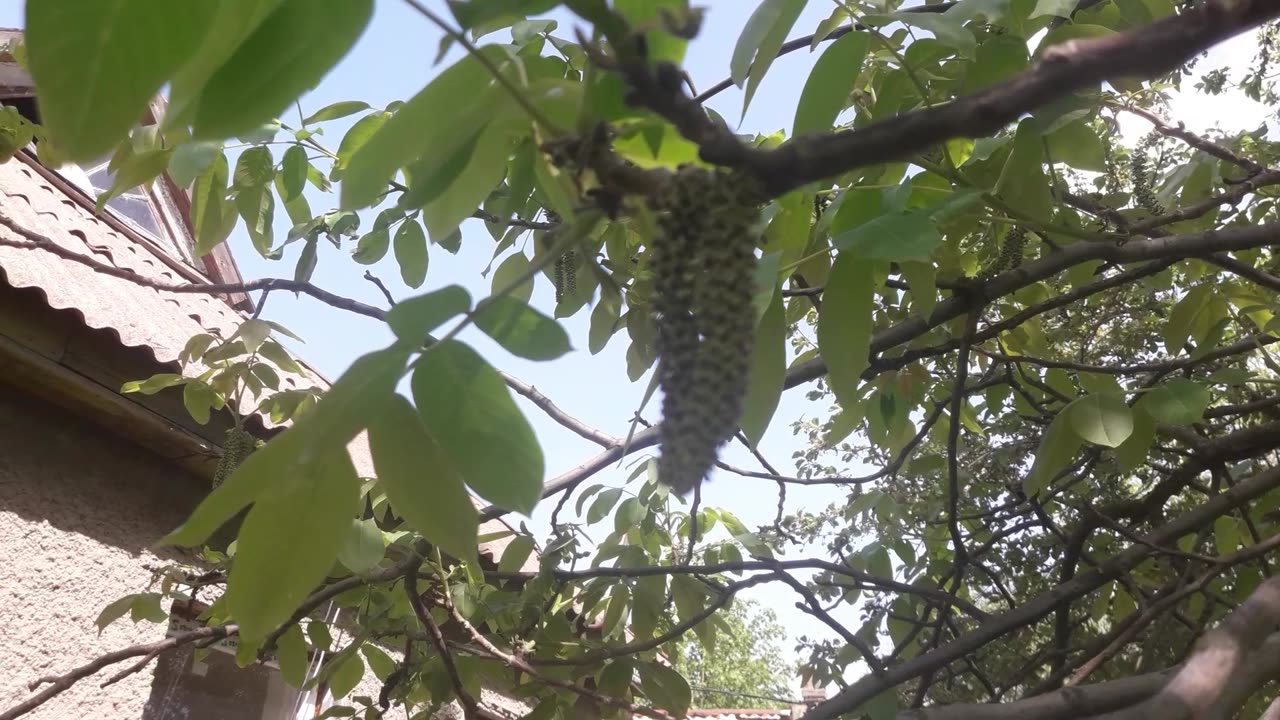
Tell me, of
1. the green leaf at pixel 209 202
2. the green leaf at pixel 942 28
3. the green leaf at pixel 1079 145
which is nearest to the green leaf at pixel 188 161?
the green leaf at pixel 209 202

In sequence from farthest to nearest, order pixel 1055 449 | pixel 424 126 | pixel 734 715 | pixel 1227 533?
pixel 734 715
pixel 1227 533
pixel 1055 449
pixel 424 126

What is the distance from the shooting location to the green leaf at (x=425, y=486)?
78 cm

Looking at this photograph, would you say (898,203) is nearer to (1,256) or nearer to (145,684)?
(1,256)

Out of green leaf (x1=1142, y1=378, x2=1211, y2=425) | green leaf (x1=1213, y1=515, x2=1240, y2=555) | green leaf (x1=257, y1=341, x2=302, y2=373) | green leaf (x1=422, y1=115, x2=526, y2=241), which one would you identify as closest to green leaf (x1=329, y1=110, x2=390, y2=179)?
green leaf (x1=257, y1=341, x2=302, y2=373)

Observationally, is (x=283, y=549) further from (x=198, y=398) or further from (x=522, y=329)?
(x=198, y=398)

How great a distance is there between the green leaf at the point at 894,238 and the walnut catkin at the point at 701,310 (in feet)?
0.67

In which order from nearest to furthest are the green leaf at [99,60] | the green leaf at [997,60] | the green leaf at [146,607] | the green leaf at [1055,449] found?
the green leaf at [99,60]
the green leaf at [997,60]
the green leaf at [1055,449]
the green leaf at [146,607]

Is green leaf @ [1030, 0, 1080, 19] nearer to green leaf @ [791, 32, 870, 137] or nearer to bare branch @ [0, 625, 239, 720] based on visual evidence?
green leaf @ [791, 32, 870, 137]

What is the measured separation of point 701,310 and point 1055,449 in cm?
134

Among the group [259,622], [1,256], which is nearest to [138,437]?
[1,256]

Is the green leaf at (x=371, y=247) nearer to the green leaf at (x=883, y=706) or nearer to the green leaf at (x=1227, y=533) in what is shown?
the green leaf at (x=883, y=706)

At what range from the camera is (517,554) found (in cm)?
225

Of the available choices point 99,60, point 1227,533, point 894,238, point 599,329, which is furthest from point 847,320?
point 1227,533

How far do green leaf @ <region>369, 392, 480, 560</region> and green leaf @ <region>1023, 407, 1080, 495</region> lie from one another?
1351 mm
